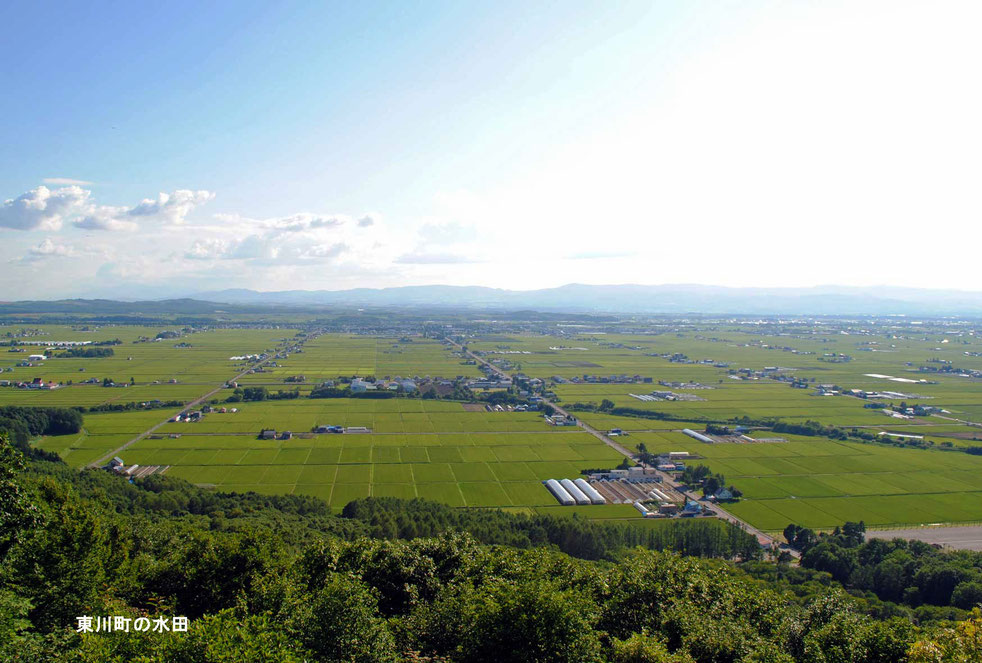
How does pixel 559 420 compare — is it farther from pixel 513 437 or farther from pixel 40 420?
pixel 40 420

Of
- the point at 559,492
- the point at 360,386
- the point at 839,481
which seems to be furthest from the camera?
the point at 360,386

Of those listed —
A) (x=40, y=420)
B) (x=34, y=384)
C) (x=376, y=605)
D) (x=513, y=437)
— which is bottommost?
(x=513, y=437)

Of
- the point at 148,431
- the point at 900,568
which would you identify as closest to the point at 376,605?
the point at 900,568

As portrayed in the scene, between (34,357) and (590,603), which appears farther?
(34,357)

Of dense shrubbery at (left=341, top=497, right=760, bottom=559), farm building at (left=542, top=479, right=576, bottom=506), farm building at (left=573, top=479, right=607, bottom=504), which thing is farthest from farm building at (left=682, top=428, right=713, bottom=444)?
dense shrubbery at (left=341, top=497, right=760, bottom=559)

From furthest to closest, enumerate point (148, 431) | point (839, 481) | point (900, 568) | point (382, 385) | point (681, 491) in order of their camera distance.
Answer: point (382, 385) → point (148, 431) → point (839, 481) → point (681, 491) → point (900, 568)

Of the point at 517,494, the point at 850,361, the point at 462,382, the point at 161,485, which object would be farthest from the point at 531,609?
the point at 850,361

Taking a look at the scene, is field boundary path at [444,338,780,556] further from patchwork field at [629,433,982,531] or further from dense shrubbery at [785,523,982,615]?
dense shrubbery at [785,523,982,615]

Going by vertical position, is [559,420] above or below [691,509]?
above

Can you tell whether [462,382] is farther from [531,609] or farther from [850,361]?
[850,361]
